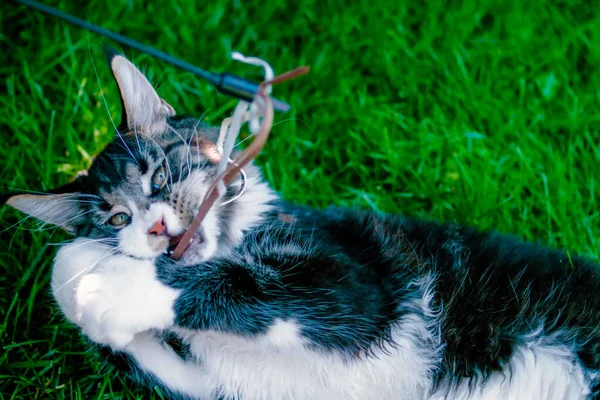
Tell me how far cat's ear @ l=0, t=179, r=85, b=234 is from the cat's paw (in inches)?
14.8

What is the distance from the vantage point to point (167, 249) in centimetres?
213

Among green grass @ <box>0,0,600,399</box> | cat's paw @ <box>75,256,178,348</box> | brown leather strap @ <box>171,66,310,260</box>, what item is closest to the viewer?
brown leather strap @ <box>171,66,310,260</box>

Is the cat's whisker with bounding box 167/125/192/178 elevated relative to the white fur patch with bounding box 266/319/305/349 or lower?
elevated

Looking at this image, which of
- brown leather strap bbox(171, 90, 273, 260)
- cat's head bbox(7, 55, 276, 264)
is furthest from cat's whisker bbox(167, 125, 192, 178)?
brown leather strap bbox(171, 90, 273, 260)

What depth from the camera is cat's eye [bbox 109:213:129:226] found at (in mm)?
2260

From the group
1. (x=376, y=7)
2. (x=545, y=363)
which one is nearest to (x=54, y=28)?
(x=376, y=7)

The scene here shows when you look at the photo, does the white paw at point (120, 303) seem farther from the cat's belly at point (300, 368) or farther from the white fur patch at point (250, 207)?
the white fur patch at point (250, 207)

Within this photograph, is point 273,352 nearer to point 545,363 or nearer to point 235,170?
point 235,170

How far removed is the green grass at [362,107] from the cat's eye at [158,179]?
648 millimetres

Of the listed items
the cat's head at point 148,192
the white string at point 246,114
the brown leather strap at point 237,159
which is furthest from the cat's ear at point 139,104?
the white string at point 246,114

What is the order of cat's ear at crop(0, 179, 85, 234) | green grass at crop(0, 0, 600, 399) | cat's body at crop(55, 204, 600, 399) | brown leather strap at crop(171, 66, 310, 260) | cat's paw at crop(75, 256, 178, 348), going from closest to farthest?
brown leather strap at crop(171, 66, 310, 260) < cat's paw at crop(75, 256, 178, 348) < cat's body at crop(55, 204, 600, 399) < cat's ear at crop(0, 179, 85, 234) < green grass at crop(0, 0, 600, 399)

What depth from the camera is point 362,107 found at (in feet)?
11.5

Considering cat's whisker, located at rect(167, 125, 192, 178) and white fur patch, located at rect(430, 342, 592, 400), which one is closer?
white fur patch, located at rect(430, 342, 592, 400)

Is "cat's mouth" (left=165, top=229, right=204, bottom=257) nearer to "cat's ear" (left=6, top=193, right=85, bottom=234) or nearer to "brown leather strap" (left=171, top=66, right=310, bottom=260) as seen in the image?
"brown leather strap" (left=171, top=66, right=310, bottom=260)
